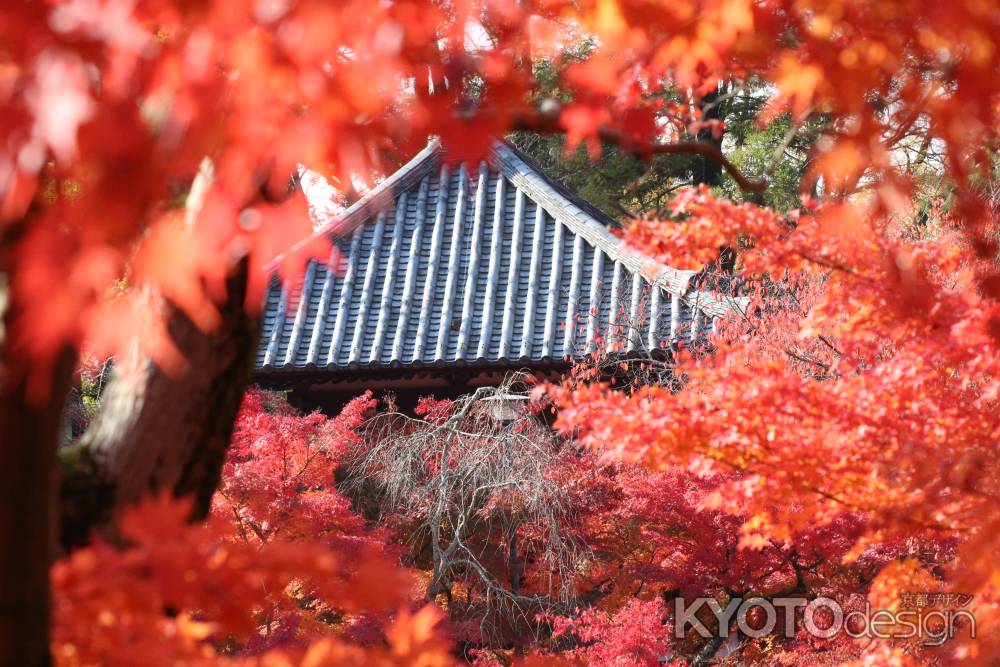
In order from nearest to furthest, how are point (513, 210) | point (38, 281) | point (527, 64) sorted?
point (38, 281)
point (527, 64)
point (513, 210)

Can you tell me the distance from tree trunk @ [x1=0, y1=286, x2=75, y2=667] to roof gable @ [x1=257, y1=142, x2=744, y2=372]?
21.7 feet

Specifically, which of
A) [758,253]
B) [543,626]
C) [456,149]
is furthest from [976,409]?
[543,626]

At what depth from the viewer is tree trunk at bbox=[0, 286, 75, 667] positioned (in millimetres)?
1842

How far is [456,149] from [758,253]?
310cm

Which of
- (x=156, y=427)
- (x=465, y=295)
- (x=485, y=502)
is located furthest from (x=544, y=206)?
(x=156, y=427)

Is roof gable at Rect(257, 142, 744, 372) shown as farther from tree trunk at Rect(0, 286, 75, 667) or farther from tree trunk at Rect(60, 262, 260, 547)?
tree trunk at Rect(0, 286, 75, 667)

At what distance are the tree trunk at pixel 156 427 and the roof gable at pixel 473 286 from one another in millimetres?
6016

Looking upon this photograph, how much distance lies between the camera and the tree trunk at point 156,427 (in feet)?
7.73

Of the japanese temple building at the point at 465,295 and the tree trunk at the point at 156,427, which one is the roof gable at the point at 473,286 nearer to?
the japanese temple building at the point at 465,295

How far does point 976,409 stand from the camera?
414 cm

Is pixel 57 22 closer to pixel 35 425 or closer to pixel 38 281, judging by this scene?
pixel 38 281

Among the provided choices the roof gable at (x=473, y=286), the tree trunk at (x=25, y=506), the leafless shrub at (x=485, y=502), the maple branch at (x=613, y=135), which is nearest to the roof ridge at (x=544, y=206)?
the roof gable at (x=473, y=286)

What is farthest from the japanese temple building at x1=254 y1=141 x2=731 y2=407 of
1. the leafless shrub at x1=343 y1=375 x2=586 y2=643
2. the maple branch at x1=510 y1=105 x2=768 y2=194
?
the maple branch at x1=510 y1=105 x2=768 y2=194

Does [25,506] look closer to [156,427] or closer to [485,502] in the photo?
[156,427]
